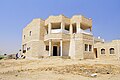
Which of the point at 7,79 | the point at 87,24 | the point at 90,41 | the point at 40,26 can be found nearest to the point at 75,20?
the point at 87,24

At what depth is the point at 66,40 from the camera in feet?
95.9

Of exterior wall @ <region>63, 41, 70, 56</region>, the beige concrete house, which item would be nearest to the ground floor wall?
the beige concrete house

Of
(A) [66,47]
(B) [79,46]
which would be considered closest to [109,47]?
(B) [79,46]

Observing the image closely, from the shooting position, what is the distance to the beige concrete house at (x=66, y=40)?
28.5m

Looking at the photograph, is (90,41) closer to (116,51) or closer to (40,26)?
(116,51)

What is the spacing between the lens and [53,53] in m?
31.0

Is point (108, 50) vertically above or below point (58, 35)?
below

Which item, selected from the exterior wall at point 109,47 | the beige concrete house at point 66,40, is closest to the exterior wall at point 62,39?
the beige concrete house at point 66,40

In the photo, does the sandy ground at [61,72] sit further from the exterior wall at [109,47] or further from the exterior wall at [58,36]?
the exterior wall at [109,47]

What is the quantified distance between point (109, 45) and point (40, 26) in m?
13.9

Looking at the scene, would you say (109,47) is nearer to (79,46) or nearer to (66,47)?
(79,46)

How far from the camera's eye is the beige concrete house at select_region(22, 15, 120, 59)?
2850 centimetres

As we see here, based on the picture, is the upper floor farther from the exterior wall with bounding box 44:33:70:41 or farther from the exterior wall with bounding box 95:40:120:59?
the exterior wall with bounding box 95:40:120:59

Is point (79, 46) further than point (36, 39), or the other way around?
point (36, 39)
